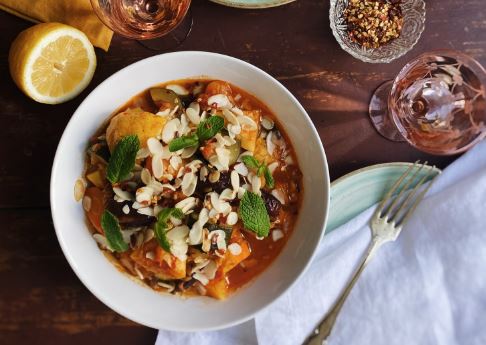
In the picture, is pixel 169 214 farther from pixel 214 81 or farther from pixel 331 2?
pixel 331 2

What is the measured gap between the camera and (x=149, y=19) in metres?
2.22

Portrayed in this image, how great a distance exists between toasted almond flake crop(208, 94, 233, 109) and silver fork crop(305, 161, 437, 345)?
28.4 inches

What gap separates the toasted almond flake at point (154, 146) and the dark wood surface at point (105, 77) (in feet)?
1.46

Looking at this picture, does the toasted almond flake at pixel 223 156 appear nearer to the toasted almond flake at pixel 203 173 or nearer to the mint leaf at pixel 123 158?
the toasted almond flake at pixel 203 173

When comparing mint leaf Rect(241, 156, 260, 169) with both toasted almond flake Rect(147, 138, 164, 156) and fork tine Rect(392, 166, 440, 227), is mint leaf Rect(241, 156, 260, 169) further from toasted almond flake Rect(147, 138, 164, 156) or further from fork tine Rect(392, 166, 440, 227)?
fork tine Rect(392, 166, 440, 227)

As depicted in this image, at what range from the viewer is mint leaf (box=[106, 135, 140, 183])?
185 cm

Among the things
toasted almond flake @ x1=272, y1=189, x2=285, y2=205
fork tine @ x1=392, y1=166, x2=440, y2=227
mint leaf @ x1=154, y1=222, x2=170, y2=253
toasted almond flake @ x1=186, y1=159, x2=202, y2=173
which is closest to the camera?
mint leaf @ x1=154, y1=222, x2=170, y2=253

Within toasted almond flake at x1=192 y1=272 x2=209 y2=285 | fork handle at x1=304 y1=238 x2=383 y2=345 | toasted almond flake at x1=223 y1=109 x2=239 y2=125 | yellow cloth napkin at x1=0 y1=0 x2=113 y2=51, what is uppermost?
yellow cloth napkin at x1=0 y1=0 x2=113 y2=51

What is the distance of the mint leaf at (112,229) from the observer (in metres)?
1.89

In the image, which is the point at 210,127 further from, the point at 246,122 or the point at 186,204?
the point at 186,204

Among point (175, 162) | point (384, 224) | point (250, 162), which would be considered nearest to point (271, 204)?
point (250, 162)

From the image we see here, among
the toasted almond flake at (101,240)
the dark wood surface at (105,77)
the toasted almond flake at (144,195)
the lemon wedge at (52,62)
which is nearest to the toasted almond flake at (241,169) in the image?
the toasted almond flake at (144,195)

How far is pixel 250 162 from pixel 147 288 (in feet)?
2.02

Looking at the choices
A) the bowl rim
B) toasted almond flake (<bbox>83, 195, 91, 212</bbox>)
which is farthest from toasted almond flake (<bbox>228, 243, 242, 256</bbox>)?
the bowl rim
